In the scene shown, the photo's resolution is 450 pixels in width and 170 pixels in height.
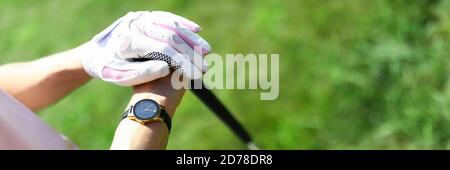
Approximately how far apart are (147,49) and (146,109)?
10 centimetres

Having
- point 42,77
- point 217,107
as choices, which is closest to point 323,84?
point 217,107

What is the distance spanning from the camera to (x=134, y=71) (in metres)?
1.08

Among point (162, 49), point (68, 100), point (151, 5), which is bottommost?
point (162, 49)

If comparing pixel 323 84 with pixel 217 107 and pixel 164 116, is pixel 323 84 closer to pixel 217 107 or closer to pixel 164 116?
Answer: pixel 217 107

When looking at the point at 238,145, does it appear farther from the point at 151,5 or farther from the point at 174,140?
the point at 151,5

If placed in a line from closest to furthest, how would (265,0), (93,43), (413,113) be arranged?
1. (93,43)
2. (413,113)
3. (265,0)

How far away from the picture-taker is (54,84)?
129cm

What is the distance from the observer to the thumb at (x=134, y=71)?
41.9 inches

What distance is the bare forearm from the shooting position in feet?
4.13

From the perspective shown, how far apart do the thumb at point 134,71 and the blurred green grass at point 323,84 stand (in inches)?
45.6

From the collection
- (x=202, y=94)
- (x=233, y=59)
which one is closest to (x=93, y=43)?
(x=202, y=94)
